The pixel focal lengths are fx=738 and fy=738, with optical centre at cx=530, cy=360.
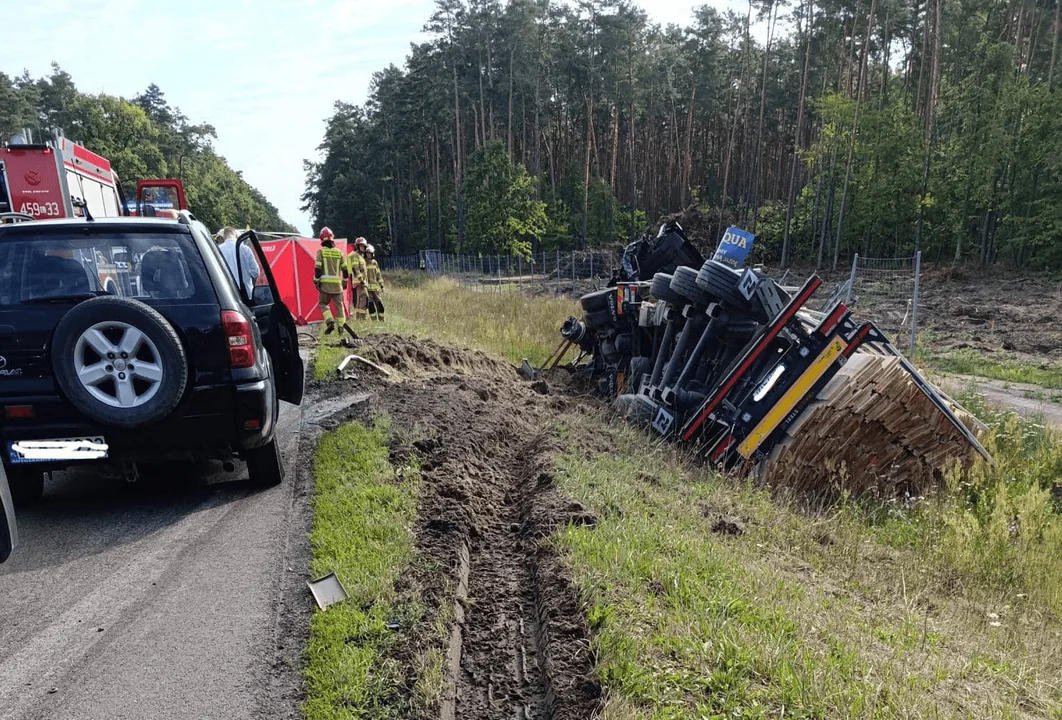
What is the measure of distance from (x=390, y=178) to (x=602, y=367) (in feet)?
206

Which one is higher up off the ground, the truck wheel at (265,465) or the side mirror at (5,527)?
the side mirror at (5,527)

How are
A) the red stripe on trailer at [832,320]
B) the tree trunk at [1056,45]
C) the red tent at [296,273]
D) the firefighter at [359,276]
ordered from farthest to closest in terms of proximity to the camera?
the tree trunk at [1056,45] < the red tent at [296,273] < the firefighter at [359,276] < the red stripe on trailer at [832,320]

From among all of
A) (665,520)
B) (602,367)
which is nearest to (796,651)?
(665,520)

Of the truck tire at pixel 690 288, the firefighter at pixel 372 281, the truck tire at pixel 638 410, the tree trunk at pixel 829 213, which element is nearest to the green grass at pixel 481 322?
the firefighter at pixel 372 281

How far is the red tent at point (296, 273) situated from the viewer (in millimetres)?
15750

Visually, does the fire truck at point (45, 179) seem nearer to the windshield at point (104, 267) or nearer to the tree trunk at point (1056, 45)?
the windshield at point (104, 267)

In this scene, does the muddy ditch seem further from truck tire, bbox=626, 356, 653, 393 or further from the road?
the road

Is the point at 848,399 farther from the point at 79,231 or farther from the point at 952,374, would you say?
the point at 952,374

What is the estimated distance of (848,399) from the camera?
6.93 m

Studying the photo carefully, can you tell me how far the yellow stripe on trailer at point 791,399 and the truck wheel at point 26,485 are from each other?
5.99m

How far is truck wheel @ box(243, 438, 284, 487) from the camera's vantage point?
551 cm

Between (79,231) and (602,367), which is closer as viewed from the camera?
(79,231)

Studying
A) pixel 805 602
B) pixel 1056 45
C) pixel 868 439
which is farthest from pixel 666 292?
pixel 1056 45

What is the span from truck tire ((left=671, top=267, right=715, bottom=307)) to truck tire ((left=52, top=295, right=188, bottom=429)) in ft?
17.8
